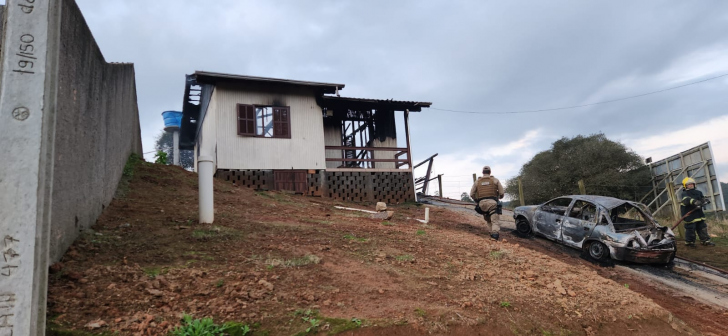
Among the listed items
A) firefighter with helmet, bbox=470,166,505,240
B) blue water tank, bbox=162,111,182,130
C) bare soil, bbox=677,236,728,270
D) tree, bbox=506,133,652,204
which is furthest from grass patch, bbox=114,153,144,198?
tree, bbox=506,133,652,204

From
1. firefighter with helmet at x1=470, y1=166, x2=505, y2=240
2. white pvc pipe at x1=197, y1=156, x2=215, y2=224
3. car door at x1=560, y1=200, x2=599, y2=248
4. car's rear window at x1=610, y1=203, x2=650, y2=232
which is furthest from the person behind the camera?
firefighter with helmet at x1=470, y1=166, x2=505, y2=240

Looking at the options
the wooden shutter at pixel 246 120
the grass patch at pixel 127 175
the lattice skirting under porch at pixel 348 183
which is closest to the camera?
the grass patch at pixel 127 175

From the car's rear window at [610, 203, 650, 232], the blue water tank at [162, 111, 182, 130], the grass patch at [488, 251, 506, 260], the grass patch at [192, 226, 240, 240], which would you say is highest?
the blue water tank at [162, 111, 182, 130]

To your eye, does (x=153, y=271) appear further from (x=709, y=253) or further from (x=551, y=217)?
(x=709, y=253)

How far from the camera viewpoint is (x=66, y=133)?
13.2ft

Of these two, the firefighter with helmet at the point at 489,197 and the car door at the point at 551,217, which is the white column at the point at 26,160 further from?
the car door at the point at 551,217

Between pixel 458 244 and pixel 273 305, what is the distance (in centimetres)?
425

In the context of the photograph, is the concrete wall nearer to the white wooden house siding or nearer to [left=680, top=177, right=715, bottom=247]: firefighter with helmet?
the white wooden house siding

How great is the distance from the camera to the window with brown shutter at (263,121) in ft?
43.7

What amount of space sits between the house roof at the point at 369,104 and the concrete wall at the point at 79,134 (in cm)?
863

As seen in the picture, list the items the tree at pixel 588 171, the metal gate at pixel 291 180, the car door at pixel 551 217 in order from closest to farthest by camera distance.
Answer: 1. the car door at pixel 551 217
2. the metal gate at pixel 291 180
3. the tree at pixel 588 171

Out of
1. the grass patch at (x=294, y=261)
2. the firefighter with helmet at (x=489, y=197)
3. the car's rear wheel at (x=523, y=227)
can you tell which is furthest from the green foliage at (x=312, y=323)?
the car's rear wheel at (x=523, y=227)

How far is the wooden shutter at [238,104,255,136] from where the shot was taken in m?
13.3

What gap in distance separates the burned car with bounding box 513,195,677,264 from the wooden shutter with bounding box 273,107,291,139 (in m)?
8.29
